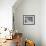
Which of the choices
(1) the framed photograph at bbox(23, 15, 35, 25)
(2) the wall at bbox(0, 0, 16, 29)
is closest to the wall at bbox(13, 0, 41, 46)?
(1) the framed photograph at bbox(23, 15, 35, 25)

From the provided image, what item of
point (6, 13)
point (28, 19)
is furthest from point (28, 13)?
point (6, 13)

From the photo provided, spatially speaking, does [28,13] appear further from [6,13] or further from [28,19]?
[6,13]

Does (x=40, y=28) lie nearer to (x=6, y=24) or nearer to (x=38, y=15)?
(x=38, y=15)

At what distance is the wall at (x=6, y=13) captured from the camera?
14.6 feet

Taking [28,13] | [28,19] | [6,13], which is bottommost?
[28,19]

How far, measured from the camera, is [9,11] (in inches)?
178

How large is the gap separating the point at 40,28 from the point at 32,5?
1235 millimetres

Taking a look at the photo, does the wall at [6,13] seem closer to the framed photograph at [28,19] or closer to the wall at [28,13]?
the wall at [28,13]

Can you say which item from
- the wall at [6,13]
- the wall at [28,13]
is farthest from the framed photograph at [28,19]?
the wall at [6,13]

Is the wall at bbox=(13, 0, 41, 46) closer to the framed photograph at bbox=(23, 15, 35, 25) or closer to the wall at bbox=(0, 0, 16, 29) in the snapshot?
→ the framed photograph at bbox=(23, 15, 35, 25)

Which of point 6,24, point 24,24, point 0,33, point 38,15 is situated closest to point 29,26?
point 24,24

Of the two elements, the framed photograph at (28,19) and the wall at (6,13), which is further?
the framed photograph at (28,19)

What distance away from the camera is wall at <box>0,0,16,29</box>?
14.6 ft

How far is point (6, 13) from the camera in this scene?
4520 millimetres
